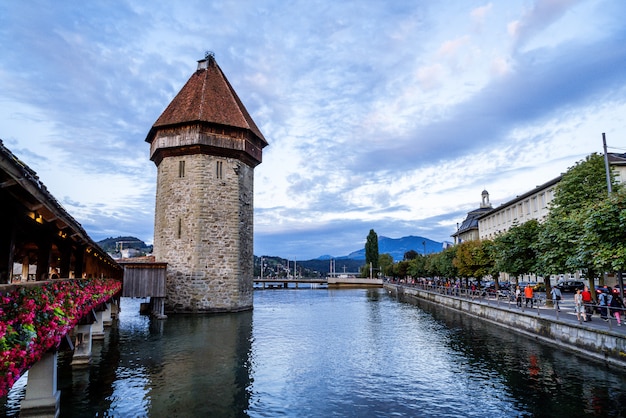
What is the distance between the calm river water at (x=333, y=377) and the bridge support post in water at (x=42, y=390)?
64 cm

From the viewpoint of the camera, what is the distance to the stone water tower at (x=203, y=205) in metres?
29.7

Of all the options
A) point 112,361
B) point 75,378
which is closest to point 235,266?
point 112,361

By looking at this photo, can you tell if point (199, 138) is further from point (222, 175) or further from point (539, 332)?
point (539, 332)

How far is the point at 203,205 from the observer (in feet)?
98.4

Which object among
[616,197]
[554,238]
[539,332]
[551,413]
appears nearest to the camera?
[551,413]

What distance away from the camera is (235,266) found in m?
30.5

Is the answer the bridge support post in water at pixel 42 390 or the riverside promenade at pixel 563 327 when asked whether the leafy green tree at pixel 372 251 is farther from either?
the bridge support post in water at pixel 42 390

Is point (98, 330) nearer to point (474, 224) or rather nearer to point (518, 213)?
point (518, 213)

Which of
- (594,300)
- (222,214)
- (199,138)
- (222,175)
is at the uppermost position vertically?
(199,138)

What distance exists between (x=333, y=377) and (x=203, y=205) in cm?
1938

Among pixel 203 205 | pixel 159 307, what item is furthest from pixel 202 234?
pixel 159 307

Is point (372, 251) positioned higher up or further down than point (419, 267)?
higher up

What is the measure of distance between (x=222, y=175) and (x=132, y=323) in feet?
37.5

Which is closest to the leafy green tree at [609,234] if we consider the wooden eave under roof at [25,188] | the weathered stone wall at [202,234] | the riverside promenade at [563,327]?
the riverside promenade at [563,327]
